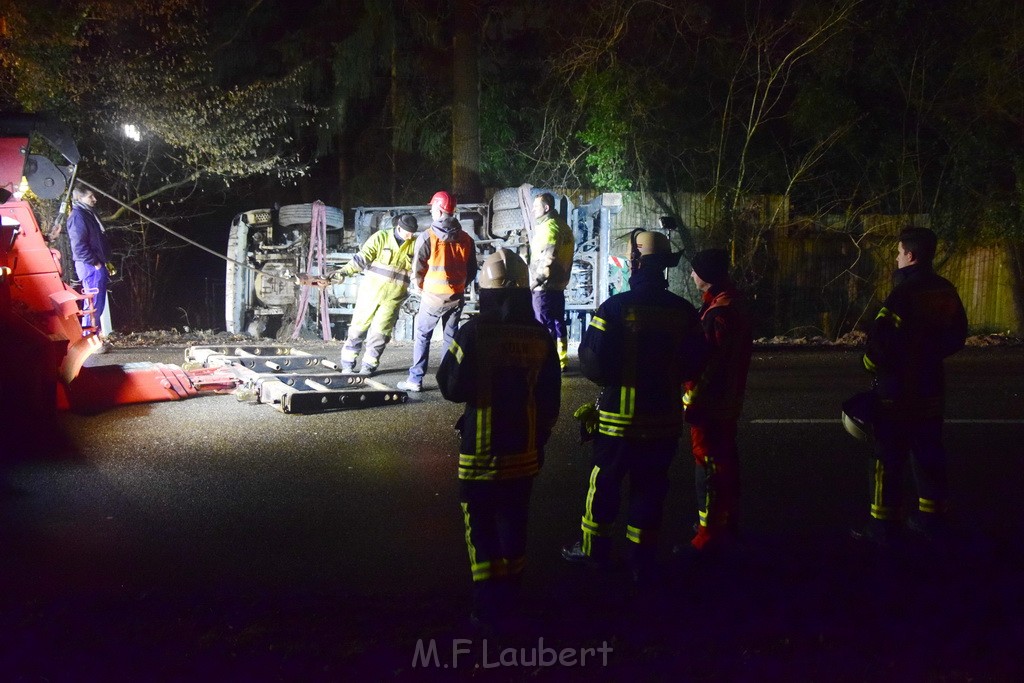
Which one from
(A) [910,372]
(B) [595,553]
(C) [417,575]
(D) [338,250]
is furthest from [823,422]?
(D) [338,250]

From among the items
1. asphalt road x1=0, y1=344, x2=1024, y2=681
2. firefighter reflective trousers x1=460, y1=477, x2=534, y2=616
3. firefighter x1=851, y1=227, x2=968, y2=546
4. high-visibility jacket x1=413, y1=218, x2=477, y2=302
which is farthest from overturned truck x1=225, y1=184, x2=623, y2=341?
firefighter reflective trousers x1=460, y1=477, x2=534, y2=616

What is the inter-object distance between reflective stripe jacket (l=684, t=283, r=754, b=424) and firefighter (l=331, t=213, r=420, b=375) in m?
5.31

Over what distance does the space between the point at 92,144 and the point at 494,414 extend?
1392 cm

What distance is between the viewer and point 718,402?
14.9ft

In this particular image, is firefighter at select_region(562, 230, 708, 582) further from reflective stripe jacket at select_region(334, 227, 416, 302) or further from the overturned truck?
the overturned truck

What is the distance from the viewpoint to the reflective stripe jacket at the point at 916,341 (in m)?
4.72

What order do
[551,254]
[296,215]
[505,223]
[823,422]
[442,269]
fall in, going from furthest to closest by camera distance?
[296,215] → [505,223] → [551,254] → [442,269] → [823,422]

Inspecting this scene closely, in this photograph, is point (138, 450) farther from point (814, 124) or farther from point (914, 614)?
point (814, 124)

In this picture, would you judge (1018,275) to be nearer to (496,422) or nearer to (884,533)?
(884,533)

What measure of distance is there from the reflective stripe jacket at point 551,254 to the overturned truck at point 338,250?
3246 millimetres

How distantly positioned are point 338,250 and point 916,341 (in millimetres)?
11285

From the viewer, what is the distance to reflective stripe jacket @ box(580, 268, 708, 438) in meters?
4.20

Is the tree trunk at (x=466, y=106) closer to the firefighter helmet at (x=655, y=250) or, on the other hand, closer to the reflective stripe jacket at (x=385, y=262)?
the reflective stripe jacket at (x=385, y=262)

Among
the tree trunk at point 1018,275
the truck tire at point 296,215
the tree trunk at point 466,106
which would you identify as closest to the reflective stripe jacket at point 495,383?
the truck tire at point 296,215
